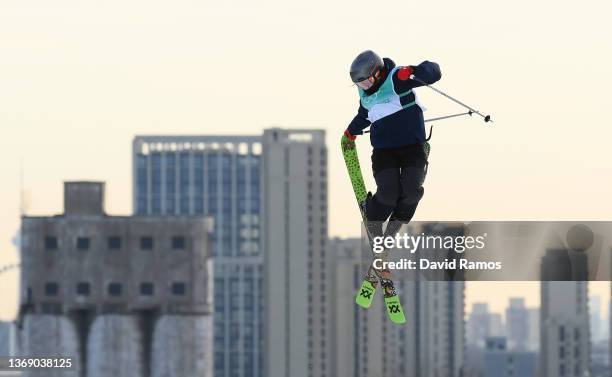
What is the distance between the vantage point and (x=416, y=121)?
84.3 ft

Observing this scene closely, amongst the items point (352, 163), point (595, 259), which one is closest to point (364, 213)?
point (352, 163)

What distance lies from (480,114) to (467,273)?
3.53 m

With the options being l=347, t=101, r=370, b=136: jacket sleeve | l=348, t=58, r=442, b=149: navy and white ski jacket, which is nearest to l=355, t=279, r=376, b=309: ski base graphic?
l=348, t=58, r=442, b=149: navy and white ski jacket

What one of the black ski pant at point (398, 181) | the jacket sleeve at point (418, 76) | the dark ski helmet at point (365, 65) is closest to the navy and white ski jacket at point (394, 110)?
the jacket sleeve at point (418, 76)

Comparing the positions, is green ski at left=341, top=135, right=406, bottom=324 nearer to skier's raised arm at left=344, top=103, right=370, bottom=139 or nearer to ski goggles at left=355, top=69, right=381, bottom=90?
skier's raised arm at left=344, top=103, right=370, bottom=139

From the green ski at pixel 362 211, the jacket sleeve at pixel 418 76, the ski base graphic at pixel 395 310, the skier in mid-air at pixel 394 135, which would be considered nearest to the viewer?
the jacket sleeve at pixel 418 76

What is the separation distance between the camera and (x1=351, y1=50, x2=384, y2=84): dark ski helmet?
25.0m

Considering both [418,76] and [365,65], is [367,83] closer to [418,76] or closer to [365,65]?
[365,65]

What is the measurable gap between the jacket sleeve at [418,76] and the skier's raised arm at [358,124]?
83 centimetres

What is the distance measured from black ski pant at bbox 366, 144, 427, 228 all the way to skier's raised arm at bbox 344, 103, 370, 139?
602 mm

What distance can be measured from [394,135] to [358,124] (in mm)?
862

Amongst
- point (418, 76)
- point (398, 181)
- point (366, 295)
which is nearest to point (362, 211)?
point (398, 181)

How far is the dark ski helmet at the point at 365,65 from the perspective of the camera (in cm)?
2502

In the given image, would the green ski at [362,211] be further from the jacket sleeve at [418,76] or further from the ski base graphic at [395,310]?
the jacket sleeve at [418,76]
